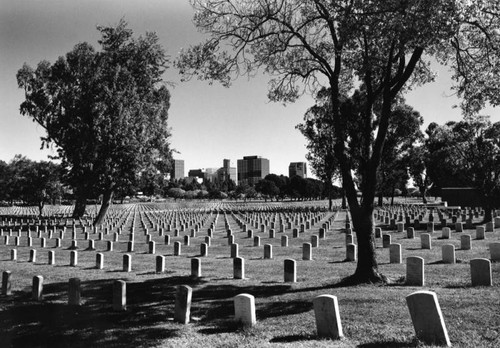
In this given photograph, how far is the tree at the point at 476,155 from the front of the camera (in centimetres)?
2430

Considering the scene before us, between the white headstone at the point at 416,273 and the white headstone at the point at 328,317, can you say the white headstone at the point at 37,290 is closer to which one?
the white headstone at the point at 328,317

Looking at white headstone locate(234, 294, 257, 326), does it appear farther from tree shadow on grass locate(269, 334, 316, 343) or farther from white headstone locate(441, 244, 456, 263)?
white headstone locate(441, 244, 456, 263)

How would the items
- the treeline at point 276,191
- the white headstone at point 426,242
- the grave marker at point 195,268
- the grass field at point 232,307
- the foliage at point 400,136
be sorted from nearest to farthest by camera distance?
1. the grass field at point 232,307
2. the grave marker at point 195,268
3. the white headstone at point 426,242
4. the foliage at point 400,136
5. the treeline at point 276,191

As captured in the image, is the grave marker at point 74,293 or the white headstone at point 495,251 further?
the white headstone at point 495,251

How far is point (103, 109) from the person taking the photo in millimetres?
28859

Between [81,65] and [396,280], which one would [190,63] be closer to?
[396,280]

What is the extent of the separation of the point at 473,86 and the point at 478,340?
773cm

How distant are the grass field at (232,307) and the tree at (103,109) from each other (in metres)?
14.2

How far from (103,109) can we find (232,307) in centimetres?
2345

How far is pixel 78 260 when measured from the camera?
54.5 feet

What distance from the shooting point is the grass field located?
6.85m

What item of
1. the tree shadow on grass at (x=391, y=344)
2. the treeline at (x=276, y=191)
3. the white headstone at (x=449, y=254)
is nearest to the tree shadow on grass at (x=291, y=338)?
the tree shadow on grass at (x=391, y=344)

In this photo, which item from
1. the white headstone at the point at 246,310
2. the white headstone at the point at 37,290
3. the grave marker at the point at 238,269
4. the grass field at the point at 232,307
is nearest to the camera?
the grass field at the point at 232,307

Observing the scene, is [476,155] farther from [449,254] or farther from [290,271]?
[290,271]
